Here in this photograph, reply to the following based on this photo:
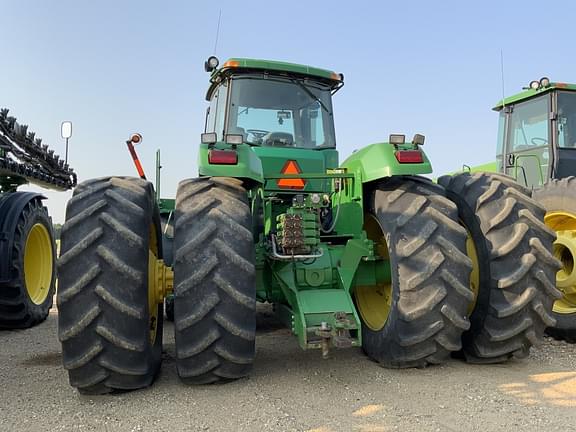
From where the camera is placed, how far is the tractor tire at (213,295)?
3.14 meters

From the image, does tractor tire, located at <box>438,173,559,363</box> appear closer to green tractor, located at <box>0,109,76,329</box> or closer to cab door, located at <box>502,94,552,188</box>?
cab door, located at <box>502,94,552,188</box>

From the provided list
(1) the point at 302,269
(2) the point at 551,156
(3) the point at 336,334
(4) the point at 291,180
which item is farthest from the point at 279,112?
(2) the point at 551,156

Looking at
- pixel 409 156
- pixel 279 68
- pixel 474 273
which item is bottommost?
pixel 474 273

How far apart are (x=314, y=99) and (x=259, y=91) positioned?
577 mm

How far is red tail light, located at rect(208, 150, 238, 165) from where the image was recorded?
3.55m

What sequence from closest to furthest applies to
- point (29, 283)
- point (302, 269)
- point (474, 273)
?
point (302, 269), point (474, 273), point (29, 283)

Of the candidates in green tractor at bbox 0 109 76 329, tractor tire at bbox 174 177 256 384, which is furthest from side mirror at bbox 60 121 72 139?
tractor tire at bbox 174 177 256 384

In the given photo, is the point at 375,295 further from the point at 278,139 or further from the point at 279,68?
the point at 279,68

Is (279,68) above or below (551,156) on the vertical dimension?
above

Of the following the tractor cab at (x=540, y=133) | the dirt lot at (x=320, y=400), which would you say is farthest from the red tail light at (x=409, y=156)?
the tractor cab at (x=540, y=133)

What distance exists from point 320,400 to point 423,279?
101 cm

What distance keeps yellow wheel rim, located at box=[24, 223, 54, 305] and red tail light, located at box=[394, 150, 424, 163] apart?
16.3 feet

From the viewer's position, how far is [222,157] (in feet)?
11.7

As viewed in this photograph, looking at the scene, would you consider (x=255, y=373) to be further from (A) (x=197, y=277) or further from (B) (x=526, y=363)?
(B) (x=526, y=363)
